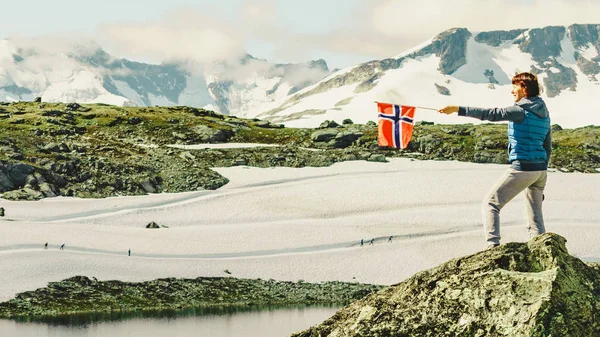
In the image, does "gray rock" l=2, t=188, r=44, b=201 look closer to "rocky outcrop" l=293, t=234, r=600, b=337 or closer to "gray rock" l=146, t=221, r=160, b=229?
"gray rock" l=146, t=221, r=160, b=229

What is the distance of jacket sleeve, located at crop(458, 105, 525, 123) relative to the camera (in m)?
13.9

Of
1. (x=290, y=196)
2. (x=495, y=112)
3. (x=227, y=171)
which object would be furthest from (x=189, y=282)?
(x=495, y=112)

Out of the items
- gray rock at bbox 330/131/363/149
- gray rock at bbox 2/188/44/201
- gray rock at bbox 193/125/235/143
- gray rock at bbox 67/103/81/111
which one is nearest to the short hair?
gray rock at bbox 2/188/44/201

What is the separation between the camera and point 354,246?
8844 cm

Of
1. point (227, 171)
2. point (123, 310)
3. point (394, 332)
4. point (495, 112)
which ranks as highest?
point (227, 171)

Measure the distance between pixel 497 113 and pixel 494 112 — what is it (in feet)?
0.29

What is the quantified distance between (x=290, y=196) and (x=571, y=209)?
40.1 meters

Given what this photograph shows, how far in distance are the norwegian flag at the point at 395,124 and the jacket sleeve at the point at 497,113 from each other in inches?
270

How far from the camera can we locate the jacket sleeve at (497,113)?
1389cm

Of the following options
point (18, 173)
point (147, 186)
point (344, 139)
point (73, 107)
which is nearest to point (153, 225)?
point (147, 186)

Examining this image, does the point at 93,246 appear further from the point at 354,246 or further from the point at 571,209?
the point at 571,209

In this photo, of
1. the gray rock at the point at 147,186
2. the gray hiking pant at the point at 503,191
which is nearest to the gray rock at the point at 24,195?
the gray rock at the point at 147,186

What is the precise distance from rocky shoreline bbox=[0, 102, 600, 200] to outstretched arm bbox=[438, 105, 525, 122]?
9522 cm

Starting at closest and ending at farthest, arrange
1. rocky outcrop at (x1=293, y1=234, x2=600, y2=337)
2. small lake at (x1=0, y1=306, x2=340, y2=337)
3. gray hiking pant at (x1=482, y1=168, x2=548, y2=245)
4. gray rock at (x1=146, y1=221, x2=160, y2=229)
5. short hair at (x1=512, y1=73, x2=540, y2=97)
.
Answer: rocky outcrop at (x1=293, y1=234, x2=600, y2=337) → gray hiking pant at (x1=482, y1=168, x2=548, y2=245) → short hair at (x1=512, y1=73, x2=540, y2=97) → small lake at (x1=0, y1=306, x2=340, y2=337) → gray rock at (x1=146, y1=221, x2=160, y2=229)
